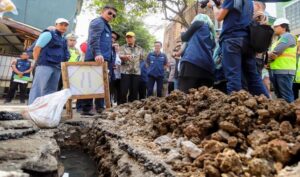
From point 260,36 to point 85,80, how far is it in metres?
2.60

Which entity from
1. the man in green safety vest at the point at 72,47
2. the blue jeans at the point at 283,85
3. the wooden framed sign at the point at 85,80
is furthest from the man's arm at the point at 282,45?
the man in green safety vest at the point at 72,47

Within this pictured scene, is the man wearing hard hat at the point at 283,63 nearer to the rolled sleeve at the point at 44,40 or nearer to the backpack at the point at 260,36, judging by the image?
the backpack at the point at 260,36

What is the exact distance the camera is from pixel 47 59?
16.4 ft

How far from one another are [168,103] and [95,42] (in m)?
1.90

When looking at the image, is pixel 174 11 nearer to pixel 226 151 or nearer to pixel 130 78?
pixel 130 78

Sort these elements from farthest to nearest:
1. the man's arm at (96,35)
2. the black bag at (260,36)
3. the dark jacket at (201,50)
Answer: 1. the man's arm at (96,35)
2. the dark jacket at (201,50)
3. the black bag at (260,36)

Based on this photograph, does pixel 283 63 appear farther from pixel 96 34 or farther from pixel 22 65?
pixel 22 65

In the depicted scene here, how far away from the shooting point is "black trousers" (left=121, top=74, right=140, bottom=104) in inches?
249

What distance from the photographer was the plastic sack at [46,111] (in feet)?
12.9

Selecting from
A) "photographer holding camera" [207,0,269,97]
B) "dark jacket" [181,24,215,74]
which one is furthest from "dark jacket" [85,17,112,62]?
"photographer holding camera" [207,0,269,97]

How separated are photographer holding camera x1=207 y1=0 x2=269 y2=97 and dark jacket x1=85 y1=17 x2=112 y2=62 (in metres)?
1.96

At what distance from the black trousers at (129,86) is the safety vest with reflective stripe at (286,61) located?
2723 mm

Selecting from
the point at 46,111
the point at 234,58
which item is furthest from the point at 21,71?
the point at 234,58

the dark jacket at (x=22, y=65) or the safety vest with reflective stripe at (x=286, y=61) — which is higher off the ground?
the dark jacket at (x=22, y=65)
